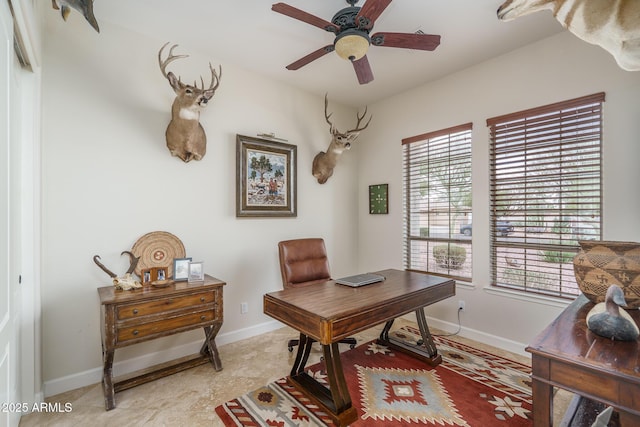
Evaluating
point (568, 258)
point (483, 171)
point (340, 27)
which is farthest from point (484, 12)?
point (568, 258)

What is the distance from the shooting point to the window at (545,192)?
2449mm

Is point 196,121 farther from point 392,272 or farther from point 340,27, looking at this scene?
point 392,272

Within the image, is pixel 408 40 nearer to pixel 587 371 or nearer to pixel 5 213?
pixel 587 371

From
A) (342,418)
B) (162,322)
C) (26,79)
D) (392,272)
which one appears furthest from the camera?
(392,272)

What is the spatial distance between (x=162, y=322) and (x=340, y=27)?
2.49m

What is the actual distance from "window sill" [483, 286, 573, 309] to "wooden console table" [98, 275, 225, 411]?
8.65ft

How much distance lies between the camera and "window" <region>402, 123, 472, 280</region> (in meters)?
3.22

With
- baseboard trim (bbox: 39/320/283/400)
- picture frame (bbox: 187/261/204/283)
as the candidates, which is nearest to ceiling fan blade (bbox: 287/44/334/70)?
picture frame (bbox: 187/261/204/283)

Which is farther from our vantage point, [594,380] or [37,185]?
[37,185]

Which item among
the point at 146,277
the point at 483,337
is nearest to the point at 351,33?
the point at 146,277

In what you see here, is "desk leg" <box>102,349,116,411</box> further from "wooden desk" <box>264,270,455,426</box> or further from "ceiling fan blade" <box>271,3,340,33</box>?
"ceiling fan blade" <box>271,3,340,33</box>

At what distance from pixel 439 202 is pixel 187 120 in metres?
2.80

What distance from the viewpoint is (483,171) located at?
304cm

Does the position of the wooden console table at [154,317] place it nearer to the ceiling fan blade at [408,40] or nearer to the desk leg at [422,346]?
the desk leg at [422,346]
